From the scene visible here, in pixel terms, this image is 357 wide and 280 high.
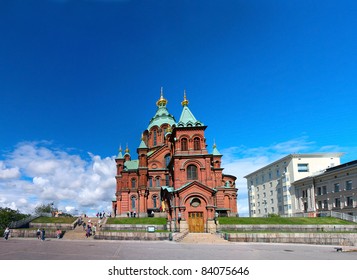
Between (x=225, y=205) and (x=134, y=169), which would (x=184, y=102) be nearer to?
(x=134, y=169)

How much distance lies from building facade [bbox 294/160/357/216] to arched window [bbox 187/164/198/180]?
89.9 ft

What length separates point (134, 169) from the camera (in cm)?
5872

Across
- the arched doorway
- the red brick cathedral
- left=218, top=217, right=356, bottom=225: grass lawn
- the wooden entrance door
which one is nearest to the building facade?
left=218, top=217, right=356, bottom=225: grass lawn

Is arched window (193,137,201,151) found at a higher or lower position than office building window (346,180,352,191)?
higher

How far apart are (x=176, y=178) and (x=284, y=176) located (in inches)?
1657

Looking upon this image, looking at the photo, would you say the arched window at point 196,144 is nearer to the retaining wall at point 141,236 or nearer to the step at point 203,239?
the step at point 203,239

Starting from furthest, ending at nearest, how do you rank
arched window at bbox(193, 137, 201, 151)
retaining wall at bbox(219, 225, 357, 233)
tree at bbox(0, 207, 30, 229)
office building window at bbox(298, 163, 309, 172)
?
tree at bbox(0, 207, 30, 229), office building window at bbox(298, 163, 309, 172), arched window at bbox(193, 137, 201, 151), retaining wall at bbox(219, 225, 357, 233)

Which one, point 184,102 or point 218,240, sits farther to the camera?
point 184,102

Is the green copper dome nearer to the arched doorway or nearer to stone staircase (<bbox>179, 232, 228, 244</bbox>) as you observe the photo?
the arched doorway

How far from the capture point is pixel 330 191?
57906mm

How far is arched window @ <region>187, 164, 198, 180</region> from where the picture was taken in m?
41.5

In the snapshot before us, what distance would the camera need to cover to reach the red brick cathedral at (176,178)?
124 ft
